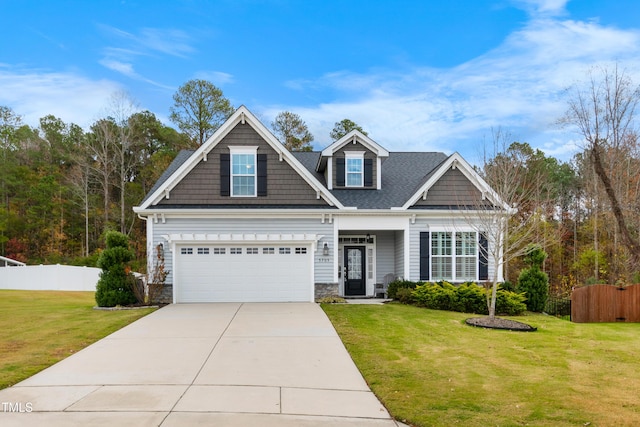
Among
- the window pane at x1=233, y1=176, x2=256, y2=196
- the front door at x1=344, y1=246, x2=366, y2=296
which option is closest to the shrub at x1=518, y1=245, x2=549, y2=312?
the front door at x1=344, y1=246, x2=366, y2=296

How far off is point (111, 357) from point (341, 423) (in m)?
5.24

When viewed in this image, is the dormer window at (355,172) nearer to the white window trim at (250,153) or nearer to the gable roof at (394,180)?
the gable roof at (394,180)

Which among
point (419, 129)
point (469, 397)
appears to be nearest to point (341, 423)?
point (469, 397)

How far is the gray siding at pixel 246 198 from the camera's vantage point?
703 inches

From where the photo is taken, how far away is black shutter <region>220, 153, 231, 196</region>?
18.0m

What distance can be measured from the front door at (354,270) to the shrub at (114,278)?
773 centimetres

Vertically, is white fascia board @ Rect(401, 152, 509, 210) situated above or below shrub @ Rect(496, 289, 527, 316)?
above

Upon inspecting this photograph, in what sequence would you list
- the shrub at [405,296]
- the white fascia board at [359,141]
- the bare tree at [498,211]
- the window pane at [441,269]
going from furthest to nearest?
the white fascia board at [359,141] → the window pane at [441,269] → the shrub at [405,296] → the bare tree at [498,211]

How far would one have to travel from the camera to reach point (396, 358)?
30.5 ft

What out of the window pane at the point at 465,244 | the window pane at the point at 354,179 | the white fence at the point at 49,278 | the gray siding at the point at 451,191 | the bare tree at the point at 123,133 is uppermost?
the bare tree at the point at 123,133

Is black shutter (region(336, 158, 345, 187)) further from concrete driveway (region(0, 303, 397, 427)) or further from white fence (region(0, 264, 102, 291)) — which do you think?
white fence (region(0, 264, 102, 291))

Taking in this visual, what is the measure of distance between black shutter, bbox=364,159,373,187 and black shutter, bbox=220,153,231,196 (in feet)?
17.6

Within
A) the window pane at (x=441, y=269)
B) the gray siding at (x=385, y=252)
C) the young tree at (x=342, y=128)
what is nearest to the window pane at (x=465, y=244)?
the window pane at (x=441, y=269)

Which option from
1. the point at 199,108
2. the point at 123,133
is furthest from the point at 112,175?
the point at 199,108
